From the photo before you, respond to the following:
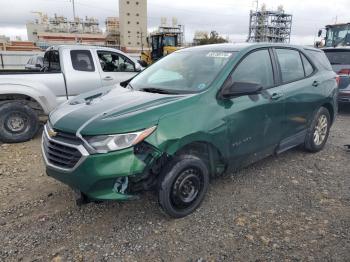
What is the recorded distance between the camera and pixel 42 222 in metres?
3.17

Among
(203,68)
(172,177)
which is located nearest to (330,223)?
(172,177)

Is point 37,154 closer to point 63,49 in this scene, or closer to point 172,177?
point 63,49

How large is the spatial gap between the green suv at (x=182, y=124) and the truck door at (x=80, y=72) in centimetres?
249

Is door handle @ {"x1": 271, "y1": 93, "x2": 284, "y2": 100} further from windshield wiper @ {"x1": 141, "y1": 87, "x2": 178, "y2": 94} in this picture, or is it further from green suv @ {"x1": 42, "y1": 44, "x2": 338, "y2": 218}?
windshield wiper @ {"x1": 141, "y1": 87, "x2": 178, "y2": 94}

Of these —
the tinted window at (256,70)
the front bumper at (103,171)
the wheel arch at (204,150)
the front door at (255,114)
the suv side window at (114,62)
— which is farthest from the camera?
the suv side window at (114,62)

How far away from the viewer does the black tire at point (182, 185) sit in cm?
295

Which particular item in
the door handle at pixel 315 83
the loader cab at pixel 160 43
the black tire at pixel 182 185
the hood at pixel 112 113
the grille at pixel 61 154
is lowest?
the black tire at pixel 182 185

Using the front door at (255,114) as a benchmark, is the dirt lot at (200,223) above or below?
below

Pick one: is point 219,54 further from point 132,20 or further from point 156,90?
point 132,20

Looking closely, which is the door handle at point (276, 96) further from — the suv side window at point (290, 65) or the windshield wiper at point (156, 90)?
the windshield wiper at point (156, 90)

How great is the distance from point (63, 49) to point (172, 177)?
4.65 metres

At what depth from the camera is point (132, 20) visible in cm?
8300

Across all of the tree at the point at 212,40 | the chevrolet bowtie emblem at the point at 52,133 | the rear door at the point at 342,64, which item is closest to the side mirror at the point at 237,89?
the chevrolet bowtie emblem at the point at 52,133

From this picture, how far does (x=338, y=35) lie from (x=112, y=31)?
82.3 meters
